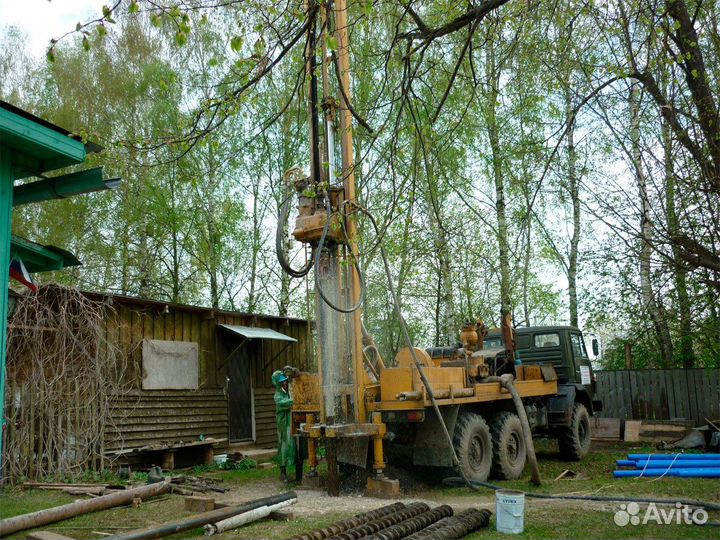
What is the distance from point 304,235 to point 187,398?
619 centimetres

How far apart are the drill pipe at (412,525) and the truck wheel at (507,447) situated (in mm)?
3323

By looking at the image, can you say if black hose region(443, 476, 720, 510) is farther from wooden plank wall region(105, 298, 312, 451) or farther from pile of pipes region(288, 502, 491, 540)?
Answer: wooden plank wall region(105, 298, 312, 451)

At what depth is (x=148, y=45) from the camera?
2358cm

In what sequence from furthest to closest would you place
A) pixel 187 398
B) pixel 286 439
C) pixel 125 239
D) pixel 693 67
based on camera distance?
pixel 125 239
pixel 187 398
pixel 286 439
pixel 693 67

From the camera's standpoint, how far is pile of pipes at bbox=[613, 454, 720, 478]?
9664 mm

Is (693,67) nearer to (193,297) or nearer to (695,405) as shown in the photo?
(695,405)

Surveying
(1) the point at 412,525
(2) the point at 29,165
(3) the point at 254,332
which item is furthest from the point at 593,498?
(3) the point at 254,332

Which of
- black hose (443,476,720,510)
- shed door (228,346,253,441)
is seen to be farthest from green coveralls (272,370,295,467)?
shed door (228,346,253,441)

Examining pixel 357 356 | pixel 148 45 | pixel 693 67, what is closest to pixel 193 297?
pixel 148 45

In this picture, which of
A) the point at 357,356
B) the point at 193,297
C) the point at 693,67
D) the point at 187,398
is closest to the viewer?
the point at 693,67

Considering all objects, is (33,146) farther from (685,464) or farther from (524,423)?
(685,464)

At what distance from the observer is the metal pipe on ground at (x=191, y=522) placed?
6.38 m

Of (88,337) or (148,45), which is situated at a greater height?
(148,45)

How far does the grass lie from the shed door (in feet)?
12.4
